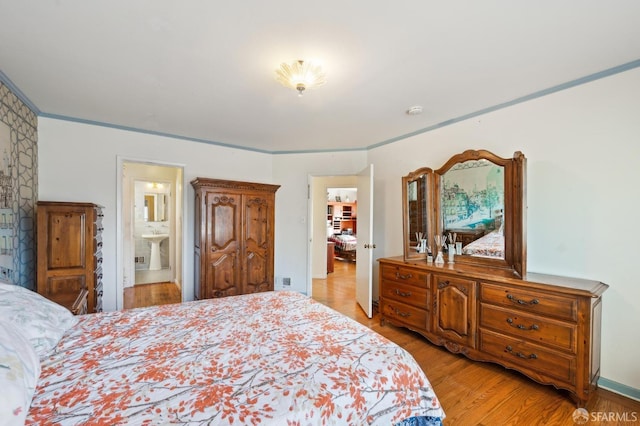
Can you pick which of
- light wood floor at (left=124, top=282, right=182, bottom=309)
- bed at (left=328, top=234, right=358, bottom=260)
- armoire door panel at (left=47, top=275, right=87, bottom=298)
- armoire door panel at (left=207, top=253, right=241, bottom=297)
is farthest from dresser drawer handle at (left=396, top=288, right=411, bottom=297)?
bed at (left=328, top=234, right=358, bottom=260)

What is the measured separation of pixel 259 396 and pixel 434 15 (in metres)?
1.98

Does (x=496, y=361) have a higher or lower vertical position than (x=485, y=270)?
lower

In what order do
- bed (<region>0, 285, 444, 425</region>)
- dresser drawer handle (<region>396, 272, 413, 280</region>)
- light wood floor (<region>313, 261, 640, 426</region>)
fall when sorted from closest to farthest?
bed (<region>0, 285, 444, 425</region>) < light wood floor (<region>313, 261, 640, 426</region>) < dresser drawer handle (<region>396, 272, 413, 280</region>)

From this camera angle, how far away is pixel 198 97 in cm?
250

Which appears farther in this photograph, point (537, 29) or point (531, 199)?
point (531, 199)

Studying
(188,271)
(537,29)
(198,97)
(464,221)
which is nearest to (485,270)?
(464,221)

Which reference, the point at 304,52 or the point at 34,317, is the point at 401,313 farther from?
the point at 34,317

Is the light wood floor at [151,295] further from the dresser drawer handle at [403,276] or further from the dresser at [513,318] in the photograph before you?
the dresser at [513,318]

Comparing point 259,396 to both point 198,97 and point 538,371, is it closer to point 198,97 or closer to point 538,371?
point 538,371

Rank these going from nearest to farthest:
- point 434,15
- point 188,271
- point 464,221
Result: point 434,15, point 464,221, point 188,271

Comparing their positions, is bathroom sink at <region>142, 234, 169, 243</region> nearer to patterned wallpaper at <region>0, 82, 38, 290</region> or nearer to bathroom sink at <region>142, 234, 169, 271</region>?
bathroom sink at <region>142, 234, 169, 271</region>

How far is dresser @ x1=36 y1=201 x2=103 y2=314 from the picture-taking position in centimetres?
230

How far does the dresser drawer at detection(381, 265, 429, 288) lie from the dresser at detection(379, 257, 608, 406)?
0.03 ft

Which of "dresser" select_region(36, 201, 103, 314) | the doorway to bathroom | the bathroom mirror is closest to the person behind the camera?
"dresser" select_region(36, 201, 103, 314)
